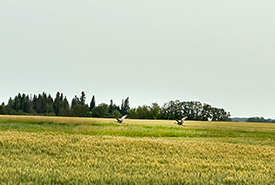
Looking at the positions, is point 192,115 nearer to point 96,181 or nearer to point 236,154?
point 236,154

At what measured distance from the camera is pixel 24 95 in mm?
159750

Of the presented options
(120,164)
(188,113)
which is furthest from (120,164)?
(188,113)

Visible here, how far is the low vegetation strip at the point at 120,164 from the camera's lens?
8133 millimetres

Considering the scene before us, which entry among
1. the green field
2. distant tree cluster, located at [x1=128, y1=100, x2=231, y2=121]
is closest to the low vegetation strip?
the green field

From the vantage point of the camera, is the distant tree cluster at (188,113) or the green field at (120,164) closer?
the green field at (120,164)

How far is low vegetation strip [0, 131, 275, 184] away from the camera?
813 centimetres

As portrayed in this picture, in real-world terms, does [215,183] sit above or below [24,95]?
below

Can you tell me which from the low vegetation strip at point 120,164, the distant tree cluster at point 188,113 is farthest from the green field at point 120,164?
the distant tree cluster at point 188,113

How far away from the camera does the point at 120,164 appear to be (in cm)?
1015

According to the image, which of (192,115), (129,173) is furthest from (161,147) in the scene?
(192,115)

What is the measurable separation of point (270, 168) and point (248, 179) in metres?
2.71

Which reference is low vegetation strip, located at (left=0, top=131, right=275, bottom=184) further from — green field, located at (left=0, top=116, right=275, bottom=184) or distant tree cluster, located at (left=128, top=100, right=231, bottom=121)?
distant tree cluster, located at (left=128, top=100, right=231, bottom=121)

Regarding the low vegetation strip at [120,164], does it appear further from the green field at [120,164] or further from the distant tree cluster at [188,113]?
the distant tree cluster at [188,113]

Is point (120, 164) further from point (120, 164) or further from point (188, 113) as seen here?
point (188, 113)
